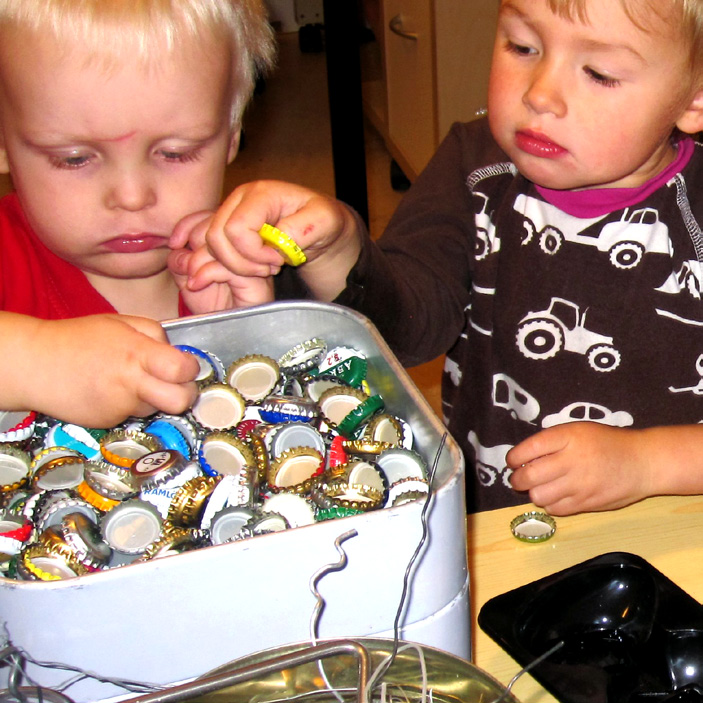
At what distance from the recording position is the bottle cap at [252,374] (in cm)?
68

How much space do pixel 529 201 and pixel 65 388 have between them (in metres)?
0.72

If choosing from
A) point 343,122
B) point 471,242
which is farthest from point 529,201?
point 343,122

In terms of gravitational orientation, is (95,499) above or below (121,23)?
below

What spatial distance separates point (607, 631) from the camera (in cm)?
63

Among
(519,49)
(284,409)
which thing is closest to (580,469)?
(284,409)

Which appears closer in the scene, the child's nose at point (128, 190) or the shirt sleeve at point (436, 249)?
the child's nose at point (128, 190)

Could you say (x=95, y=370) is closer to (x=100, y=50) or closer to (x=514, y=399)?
(x=100, y=50)

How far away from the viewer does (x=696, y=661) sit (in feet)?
1.96

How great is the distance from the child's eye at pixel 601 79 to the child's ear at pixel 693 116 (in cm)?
13

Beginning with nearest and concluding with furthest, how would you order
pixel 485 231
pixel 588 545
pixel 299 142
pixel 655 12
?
pixel 588 545, pixel 655 12, pixel 485 231, pixel 299 142

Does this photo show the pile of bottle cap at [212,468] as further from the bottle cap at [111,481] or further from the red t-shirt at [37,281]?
the red t-shirt at [37,281]

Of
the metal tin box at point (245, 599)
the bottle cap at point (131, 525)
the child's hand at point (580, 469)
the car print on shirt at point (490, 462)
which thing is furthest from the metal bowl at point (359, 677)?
the car print on shirt at point (490, 462)

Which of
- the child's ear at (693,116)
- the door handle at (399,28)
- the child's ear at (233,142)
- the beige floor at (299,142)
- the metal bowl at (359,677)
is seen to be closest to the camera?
the metal bowl at (359,677)

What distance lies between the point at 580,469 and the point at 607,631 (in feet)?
0.75
